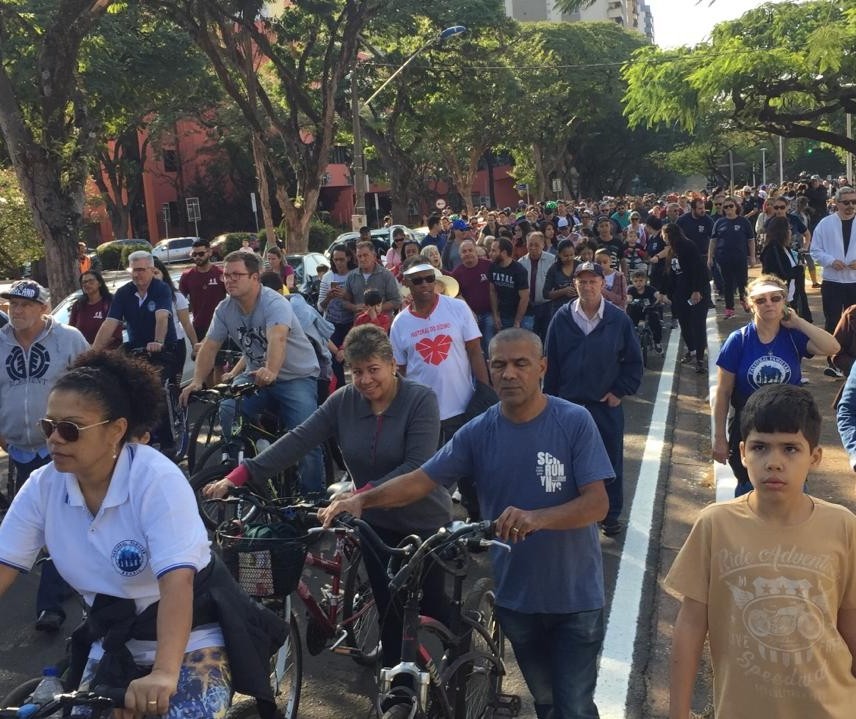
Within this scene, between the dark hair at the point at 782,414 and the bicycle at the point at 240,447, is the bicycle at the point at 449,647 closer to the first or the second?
the dark hair at the point at 782,414

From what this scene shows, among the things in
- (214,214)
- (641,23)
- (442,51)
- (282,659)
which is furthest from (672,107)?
(641,23)

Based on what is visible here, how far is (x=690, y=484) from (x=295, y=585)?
483 cm

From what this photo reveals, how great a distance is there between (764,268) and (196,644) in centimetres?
1053

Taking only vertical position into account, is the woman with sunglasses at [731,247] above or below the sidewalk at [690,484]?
above

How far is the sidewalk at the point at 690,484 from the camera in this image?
4.74 m

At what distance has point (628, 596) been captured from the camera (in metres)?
5.71

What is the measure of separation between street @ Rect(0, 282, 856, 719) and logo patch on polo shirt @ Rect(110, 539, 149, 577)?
6.72 feet

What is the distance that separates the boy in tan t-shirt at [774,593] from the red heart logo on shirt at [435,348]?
3.86 metres

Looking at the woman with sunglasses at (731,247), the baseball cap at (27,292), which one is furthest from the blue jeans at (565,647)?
the woman with sunglasses at (731,247)

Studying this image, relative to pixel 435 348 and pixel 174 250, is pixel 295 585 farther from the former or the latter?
pixel 174 250

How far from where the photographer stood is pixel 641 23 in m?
148

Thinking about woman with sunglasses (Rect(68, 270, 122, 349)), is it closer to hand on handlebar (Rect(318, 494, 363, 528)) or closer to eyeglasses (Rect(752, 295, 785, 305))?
eyeglasses (Rect(752, 295, 785, 305))

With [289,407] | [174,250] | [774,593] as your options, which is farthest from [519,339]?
[174,250]

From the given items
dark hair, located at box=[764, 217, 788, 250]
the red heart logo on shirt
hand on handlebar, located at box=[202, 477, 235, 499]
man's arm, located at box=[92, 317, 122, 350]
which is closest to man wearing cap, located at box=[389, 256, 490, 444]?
the red heart logo on shirt
